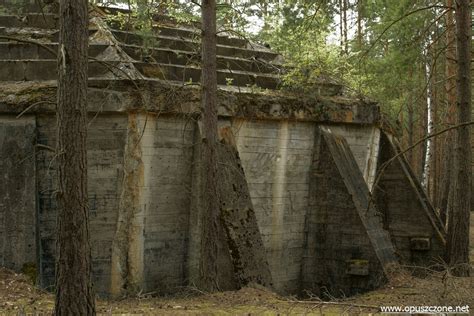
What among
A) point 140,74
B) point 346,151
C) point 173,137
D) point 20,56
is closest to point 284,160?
point 346,151

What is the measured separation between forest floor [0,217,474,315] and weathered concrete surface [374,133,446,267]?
110 inches

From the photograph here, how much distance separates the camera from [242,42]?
1320 centimetres

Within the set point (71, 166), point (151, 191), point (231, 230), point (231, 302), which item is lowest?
point (231, 302)

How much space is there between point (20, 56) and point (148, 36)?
279cm

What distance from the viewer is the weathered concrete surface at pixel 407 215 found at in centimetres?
1245

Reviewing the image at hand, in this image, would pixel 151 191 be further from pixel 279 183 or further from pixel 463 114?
pixel 463 114

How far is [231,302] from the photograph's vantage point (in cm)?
789

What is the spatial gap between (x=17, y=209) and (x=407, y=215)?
8.62 metres

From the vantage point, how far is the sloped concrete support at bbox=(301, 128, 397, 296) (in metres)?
10.5

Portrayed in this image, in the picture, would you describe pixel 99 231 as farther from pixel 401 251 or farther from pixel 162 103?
pixel 401 251

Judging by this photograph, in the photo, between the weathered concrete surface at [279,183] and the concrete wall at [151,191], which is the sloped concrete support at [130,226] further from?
the weathered concrete surface at [279,183]

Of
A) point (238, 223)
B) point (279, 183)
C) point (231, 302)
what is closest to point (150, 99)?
point (238, 223)

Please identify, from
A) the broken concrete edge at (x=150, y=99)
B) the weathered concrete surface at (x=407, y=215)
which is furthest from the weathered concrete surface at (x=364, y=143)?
the broken concrete edge at (x=150, y=99)

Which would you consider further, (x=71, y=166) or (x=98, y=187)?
(x=98, y=187)
